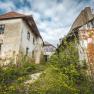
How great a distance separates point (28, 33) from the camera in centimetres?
2544

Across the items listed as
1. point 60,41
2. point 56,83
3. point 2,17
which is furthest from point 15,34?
point 56,83

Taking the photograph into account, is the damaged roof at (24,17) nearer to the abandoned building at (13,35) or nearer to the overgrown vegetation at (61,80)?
the abandoned building at (13,35)

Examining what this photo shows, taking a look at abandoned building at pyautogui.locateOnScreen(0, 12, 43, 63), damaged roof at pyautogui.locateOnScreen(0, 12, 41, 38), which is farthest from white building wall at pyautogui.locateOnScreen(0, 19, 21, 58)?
damaged roof at pyautogui.locateOnScreen(0, 12, 41, 38)

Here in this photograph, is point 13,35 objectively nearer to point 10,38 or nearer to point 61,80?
point 10,38

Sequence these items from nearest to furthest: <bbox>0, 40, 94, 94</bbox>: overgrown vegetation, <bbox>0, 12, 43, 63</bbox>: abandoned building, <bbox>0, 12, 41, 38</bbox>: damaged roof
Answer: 1. <bbox>0, 40, 94, 94</bbox>: overgrown vegetation
2. <bbox>0, 12, 43, 63</bbox>: abandoned building
3. <bbox>0, 12, 41, 38</bbox>: damaged roof

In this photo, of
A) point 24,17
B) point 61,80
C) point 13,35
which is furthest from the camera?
point 24,17

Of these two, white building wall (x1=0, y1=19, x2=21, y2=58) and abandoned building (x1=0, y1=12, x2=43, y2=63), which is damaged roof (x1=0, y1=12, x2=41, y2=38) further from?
white building wall (x1=0, y1=19, x2=21, y2=58)

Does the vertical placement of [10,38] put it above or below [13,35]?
below

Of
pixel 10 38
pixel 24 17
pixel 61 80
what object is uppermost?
pixel 24 17

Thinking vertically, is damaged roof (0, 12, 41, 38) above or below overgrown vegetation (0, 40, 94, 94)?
above

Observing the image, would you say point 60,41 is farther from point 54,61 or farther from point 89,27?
point 89,27

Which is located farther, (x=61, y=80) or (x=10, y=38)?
(x=10, y=38)

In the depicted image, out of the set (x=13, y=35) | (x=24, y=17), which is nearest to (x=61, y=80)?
(x=13, y=35)

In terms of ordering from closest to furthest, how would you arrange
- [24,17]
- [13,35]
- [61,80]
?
1. [61,80]
2. [13,35]
3. [24,17]
